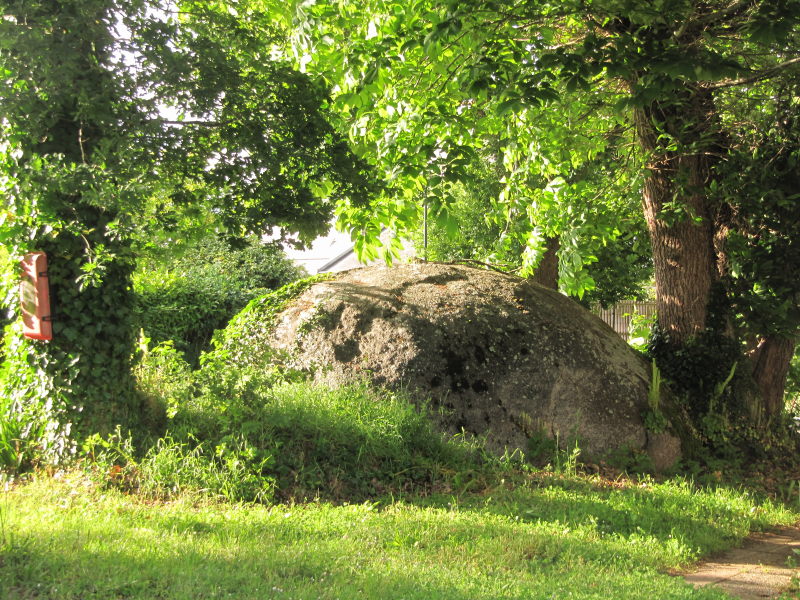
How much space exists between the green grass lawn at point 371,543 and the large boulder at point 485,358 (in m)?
1.25

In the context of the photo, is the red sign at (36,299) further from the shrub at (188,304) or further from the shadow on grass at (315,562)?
the shrub at (188,304)

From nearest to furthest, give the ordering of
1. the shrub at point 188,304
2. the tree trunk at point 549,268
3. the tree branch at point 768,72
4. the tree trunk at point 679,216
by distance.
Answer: the tree branch at point 768,72, the tree trunk at point 679,216, the shrub at point 188,304, the tree trunk at point 549,268

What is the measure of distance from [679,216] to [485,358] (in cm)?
333

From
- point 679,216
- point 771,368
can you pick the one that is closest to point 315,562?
point 679,216

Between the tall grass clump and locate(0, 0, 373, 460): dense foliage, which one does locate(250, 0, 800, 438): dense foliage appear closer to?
locate(0, 0, 373, 460): dense foliage

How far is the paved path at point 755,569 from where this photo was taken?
5527mm

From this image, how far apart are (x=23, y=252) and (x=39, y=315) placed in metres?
0.69

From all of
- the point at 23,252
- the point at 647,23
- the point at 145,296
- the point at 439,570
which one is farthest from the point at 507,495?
the point at 145,296

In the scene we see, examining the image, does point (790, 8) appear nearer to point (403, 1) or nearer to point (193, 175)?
point (403, 1)

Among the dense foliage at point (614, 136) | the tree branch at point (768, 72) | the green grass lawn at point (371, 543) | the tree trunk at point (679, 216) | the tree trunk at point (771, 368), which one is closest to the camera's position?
the green grass lawn at point (371, 543)

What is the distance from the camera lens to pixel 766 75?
8.44 metres

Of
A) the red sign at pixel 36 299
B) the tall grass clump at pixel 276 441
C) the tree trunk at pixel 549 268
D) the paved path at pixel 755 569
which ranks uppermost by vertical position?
the tree trunk at pixel 549 268

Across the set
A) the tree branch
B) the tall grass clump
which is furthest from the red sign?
the tree branch

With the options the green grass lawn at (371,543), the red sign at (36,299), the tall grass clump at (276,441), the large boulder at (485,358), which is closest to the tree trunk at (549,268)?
the large boulder at (485,358)
